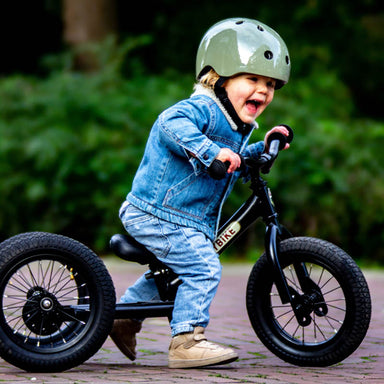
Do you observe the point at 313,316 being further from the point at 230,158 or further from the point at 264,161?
the point at 230,158

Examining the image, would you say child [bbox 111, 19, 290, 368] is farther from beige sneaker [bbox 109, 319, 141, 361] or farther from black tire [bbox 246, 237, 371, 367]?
black tire [bbox 246, 237, 371, 367]

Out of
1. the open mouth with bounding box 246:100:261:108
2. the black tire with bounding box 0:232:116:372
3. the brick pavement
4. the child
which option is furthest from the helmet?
the brick pavement

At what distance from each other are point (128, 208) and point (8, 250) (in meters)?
0.62

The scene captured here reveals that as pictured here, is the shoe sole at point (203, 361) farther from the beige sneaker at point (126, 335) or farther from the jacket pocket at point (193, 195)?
the jacket pocket at point (193, 195)

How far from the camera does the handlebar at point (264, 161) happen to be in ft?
12.6

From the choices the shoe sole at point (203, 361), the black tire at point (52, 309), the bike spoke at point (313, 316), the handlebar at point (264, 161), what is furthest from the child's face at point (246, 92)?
the shoe sole at point (203, 361)

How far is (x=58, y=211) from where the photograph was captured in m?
9.61

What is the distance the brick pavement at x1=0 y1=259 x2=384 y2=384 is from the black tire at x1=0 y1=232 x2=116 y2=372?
0.29ft

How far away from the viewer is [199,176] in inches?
162

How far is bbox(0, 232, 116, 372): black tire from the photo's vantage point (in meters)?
3.88

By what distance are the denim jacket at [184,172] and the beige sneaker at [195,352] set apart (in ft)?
1.60

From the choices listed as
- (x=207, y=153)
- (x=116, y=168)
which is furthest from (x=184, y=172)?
(x=116, y=168)

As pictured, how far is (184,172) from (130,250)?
0.44 meters

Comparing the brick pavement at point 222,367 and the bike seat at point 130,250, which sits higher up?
the bike seat at point 130,250
